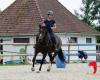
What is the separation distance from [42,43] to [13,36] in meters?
24.6

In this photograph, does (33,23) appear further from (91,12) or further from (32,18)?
(91,12)

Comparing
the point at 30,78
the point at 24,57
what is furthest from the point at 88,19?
the point at 30,78

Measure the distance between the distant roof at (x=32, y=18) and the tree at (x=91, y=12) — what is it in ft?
50.6

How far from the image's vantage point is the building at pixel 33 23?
143 ft

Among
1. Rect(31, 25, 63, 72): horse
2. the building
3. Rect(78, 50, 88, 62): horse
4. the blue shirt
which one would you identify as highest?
the building

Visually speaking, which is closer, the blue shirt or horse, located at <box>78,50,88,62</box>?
the blue shirt

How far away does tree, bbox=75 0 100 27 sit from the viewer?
6481 centimetres

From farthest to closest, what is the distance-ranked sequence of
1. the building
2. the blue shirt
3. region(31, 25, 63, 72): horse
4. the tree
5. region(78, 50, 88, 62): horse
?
1. the tree
2. the building
3. region(78, 50, 88, 62): horse
4. the blue shirt
5. region(31, 25, 63, 72): horse

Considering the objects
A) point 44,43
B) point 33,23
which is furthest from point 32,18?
point 44,43

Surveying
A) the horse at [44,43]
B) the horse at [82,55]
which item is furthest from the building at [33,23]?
the horse at [44,43]

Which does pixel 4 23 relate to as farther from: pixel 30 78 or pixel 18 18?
pixel 30 78

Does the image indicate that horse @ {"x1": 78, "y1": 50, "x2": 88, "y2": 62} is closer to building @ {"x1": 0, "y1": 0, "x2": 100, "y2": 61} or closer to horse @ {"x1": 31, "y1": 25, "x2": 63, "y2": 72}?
building @ {"x1": 0, "y1": 0, "x2": 100, "y2": 61}

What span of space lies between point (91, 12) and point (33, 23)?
21812 mm

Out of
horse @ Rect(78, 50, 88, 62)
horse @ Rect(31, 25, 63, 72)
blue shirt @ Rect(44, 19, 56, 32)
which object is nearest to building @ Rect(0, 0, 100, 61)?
horse @ Rect(78, 50, 88, 62)
